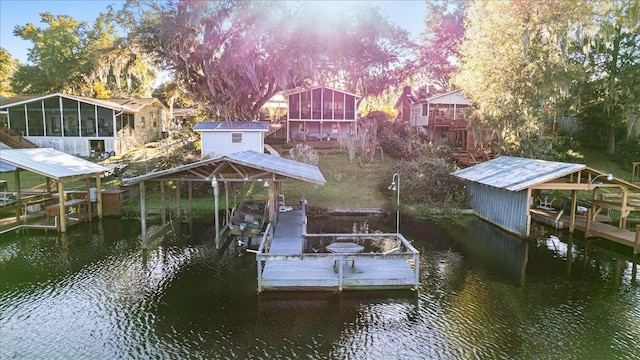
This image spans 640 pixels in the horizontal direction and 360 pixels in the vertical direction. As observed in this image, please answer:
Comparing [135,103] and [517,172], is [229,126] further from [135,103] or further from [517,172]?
[517,172]

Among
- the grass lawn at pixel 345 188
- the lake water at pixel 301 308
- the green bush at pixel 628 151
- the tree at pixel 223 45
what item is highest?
the tree at pixel 223 45

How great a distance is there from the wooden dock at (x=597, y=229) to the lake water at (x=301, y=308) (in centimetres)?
61

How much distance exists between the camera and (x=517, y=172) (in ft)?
61.2

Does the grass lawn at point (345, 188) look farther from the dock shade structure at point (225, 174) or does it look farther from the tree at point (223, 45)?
the tree at point (223, 45)

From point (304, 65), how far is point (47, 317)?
85.4 feet

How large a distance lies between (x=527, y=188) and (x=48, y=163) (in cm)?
2196

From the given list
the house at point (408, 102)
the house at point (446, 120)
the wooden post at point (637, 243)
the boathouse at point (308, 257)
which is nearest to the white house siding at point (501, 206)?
the wooden post at point (637, 243)

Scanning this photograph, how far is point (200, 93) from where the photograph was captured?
34.4 m

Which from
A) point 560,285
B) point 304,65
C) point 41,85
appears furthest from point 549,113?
point 41,85

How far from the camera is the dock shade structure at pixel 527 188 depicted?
644 inches

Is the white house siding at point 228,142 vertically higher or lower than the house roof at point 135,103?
lower

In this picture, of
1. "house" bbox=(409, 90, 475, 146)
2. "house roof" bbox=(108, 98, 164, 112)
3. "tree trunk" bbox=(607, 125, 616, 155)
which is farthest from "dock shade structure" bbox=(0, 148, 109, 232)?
"tree trunk" bbox=(607, 125, 616, 155)

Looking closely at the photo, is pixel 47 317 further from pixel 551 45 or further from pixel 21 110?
pixel 21 110

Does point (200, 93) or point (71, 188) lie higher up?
point (200, 93)
